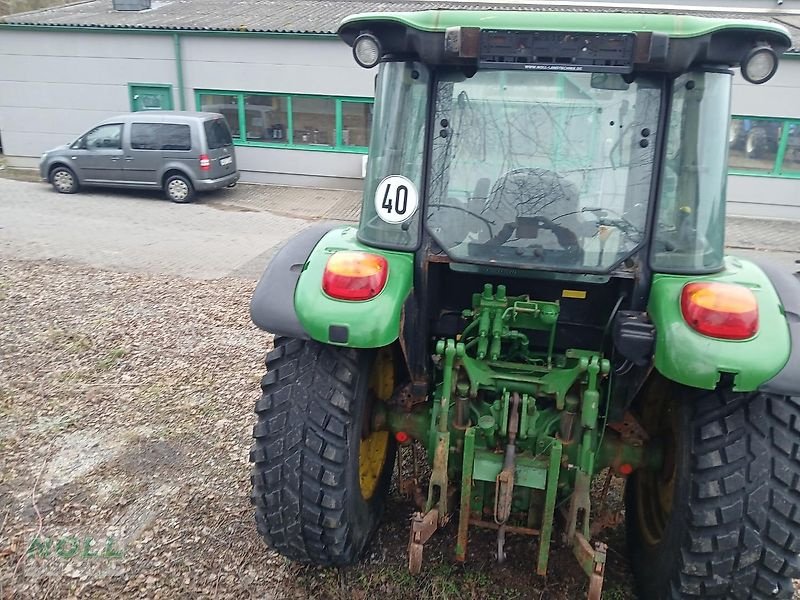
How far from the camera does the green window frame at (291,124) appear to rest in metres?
14.2

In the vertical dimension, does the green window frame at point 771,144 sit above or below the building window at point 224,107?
below

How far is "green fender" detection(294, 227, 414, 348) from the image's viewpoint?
2527 millimetres

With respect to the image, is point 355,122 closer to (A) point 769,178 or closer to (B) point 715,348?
(A) point 769,178

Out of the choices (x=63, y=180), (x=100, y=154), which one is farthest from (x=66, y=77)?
(x=100, y=154)

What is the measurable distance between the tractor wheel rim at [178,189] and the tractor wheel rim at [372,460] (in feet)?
35.1

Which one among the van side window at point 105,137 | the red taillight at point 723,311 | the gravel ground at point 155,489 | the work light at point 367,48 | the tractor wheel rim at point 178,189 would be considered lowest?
the gravel ground at point 155,489

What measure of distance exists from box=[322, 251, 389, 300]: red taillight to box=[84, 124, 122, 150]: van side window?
11.9 metres

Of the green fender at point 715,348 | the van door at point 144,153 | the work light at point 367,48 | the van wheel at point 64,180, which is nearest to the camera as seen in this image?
the green fender at point 715,348

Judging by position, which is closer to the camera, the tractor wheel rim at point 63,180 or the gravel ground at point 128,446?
the gravel ground at point 128,446

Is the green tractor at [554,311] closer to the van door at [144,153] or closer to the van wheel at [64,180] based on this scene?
the van door at [144,153]

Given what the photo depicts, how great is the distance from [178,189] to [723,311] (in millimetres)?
12052

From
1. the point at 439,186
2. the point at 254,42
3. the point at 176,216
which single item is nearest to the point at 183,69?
the point at 254,42

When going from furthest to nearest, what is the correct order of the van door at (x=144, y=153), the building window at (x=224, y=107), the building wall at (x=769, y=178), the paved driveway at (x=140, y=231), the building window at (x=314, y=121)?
1. the building window at (x=224, y=107)
2. the building window at (x=314, y=121)
3. the van door at (x=144, y=153)
4. the building wall at (x=769, y=178)
5. the paved driveway at (x=140, y=231)

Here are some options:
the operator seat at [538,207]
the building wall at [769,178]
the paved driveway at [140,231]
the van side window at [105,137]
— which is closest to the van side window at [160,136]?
the van side window at [105,137]
